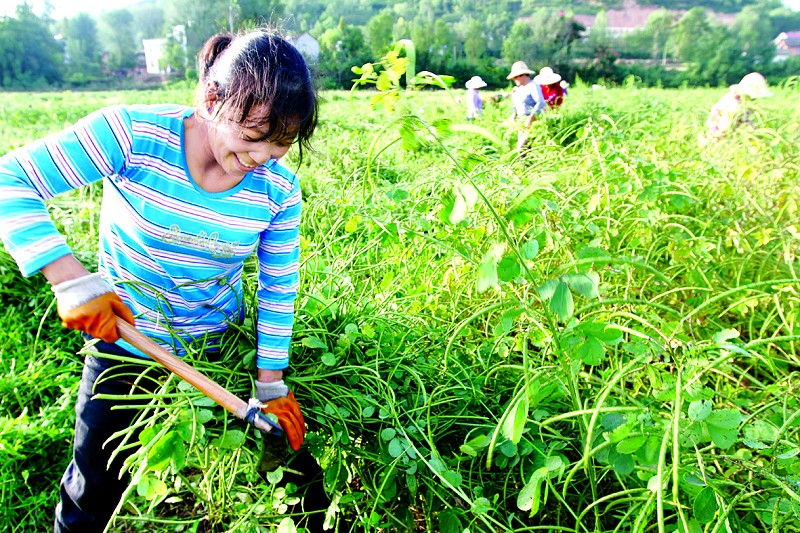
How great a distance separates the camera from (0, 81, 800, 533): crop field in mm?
956

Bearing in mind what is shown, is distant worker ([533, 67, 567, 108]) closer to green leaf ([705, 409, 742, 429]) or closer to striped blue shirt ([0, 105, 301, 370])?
striped blue shirt ([0, 105, 301, 370])

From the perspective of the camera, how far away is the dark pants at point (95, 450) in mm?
1271

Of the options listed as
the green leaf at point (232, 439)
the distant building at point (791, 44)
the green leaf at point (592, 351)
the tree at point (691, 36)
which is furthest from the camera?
the distant building at point (791, 44)

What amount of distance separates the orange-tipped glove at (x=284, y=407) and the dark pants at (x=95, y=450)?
269 mm

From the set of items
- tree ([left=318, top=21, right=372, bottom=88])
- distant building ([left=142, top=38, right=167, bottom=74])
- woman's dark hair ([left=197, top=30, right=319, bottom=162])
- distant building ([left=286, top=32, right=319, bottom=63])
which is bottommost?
distant building ([left=142, top=38, right=167, bottom=74])

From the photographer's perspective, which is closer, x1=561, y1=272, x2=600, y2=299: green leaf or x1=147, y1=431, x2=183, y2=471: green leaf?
x1=561, y1=272, x2=600, y2=299: green leaf

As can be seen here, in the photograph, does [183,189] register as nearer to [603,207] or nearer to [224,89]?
[224,89]

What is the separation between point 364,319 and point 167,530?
863mm

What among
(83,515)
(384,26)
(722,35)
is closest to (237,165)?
(83,515)

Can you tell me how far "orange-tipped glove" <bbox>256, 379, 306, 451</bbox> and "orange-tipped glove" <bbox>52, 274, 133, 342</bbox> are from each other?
13.3 inches

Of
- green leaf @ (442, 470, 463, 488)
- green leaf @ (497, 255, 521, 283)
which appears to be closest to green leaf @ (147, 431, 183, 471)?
green leaf @ (442, 470, 463, 488)

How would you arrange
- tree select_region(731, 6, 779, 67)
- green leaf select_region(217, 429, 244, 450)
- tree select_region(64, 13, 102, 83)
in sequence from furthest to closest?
1. tree select_region(731, 6, 779, 67)
2. tree select_region(64, 13, 102, 83)
3. green leaf select_region(217, 429, 244, 450)

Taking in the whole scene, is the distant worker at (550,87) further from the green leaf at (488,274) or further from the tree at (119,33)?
the tree at (119,33)

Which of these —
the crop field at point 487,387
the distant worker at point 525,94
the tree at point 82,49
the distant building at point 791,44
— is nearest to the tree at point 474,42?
the tree at point 82,49
